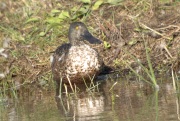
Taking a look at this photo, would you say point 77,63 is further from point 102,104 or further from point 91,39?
point 102,104

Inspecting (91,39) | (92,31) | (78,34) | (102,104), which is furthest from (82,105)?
(92,31)

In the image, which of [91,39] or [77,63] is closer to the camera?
[77,63]

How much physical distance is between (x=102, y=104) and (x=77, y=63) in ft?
4.94

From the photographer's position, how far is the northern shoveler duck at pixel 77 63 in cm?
788

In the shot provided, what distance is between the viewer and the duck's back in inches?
310

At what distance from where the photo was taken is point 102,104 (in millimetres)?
6477

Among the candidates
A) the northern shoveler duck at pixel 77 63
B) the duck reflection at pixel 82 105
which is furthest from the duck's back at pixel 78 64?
the duck reflection at pixel 82 105

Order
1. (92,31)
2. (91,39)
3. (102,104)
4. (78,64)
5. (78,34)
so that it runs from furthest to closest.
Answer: (92,31) < (78,34) < (91,39) < (78,64) < (102,104)

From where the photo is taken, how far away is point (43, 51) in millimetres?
9117

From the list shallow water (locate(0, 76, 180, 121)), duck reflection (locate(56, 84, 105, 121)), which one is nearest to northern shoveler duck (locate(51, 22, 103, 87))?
shallow water (locate(0, 76, 180, 121))

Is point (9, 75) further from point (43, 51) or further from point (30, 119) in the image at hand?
point (30, 119)

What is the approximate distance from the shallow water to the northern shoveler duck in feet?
0.52

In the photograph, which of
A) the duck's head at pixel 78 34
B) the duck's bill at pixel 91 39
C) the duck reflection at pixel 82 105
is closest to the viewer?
the duck reflection at pixel 82 105

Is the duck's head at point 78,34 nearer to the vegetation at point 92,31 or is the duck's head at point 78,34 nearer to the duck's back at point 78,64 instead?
the duck's back at point 78,64
